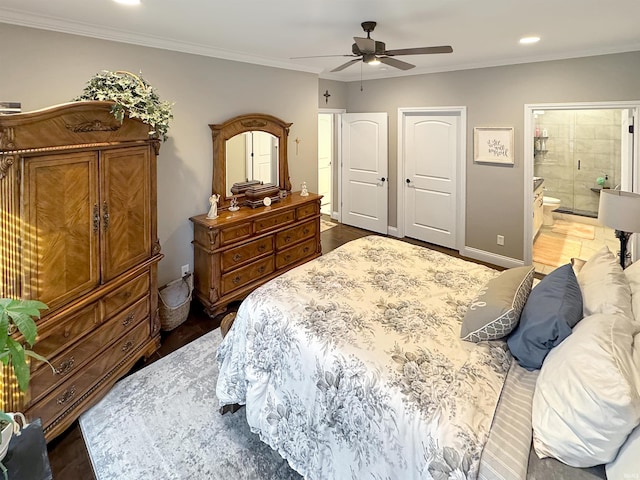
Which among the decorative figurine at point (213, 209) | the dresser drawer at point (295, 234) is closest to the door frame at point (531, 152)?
the dresser drawer at point (295, 234)

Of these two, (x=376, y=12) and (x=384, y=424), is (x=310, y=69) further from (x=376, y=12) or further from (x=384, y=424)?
(x=384, y=424)

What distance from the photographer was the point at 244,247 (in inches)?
152

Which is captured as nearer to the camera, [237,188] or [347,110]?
[237,188]

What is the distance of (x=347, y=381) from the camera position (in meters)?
1.65

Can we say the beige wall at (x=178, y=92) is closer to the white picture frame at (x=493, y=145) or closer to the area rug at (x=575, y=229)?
the white picture frame at (x=493, y=145)

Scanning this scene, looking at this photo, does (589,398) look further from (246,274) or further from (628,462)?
(246,274)

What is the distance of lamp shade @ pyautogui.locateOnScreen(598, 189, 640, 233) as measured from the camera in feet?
8.50

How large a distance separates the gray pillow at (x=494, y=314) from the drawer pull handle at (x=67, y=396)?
222 cm

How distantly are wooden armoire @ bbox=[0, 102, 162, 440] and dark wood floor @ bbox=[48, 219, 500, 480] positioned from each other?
82mm

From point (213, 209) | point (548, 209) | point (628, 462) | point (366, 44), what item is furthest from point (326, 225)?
point (628, 462)

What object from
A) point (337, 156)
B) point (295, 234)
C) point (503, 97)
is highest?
point (503, 97)

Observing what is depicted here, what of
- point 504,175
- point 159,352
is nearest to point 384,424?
point 159,352

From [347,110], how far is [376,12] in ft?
12.8

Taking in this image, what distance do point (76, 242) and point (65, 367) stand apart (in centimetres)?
71
